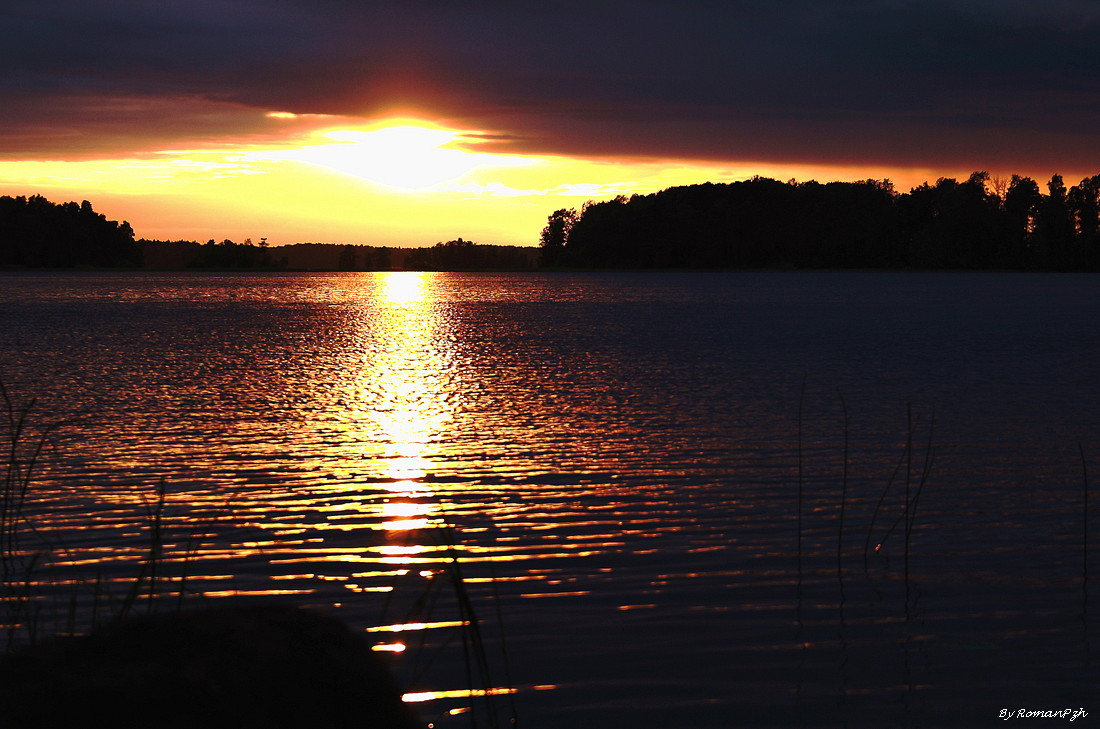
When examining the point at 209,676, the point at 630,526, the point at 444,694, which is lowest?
the point at 444,694

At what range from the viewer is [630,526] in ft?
41.3

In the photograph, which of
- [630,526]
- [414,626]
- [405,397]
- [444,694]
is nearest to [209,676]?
[444,694]

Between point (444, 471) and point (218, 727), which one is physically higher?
point (218, 727)

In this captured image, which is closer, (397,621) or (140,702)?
(140,702)

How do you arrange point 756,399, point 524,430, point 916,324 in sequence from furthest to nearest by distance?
point 916,324, point 756,399, point 524,430

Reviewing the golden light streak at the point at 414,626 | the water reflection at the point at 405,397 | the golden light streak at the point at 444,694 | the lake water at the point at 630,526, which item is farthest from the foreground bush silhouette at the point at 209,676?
the water reflection at the point at 405,397

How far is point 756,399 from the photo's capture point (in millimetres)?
25406

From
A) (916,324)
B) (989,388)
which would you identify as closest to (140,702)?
(989,388)

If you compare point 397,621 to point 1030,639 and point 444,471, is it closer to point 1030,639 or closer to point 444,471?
point 1030,639

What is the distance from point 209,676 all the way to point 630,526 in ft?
30.1

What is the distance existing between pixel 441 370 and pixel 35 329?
29.3 m

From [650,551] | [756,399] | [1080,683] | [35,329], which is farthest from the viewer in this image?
[35,329]
